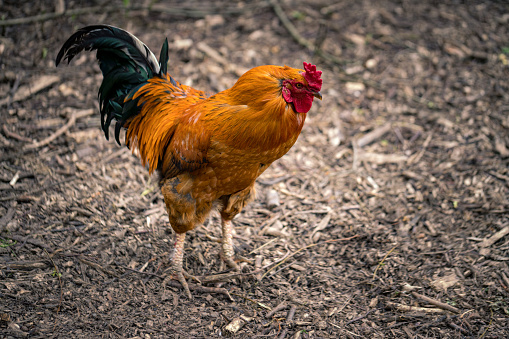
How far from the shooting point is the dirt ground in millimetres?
3791

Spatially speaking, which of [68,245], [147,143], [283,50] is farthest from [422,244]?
[283,50]

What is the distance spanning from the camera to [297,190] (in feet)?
18.1

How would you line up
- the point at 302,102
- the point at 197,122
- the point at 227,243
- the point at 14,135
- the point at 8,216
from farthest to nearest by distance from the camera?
the point at 14,135
the point at 227,243
the point at 8,216
the point at 197,122
the point at 302,102

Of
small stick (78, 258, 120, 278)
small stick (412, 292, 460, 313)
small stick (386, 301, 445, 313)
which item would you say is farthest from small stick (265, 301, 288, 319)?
small stick (78, 258, 120, 278)

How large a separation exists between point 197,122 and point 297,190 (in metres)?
2.28

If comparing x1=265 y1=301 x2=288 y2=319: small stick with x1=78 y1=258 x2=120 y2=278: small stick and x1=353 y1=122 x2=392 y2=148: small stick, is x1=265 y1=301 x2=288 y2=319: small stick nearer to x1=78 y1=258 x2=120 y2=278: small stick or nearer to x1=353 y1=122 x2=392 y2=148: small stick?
x1=78 y1=258 x2=120 y2=278: small stick

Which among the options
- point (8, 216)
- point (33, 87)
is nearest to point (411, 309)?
point (8, 216)

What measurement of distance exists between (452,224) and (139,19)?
6439mm

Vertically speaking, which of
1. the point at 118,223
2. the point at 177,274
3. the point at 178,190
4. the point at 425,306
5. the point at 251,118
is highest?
the point at 251,118

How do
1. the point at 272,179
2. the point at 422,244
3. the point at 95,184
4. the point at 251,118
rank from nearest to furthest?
the point at 251,118
the point at 422,244
the point at 95,184
the point at 272,179

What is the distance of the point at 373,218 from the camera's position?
504 centimetres

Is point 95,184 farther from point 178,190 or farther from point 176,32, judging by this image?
point 176,32

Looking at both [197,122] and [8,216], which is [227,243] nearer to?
[197,122]

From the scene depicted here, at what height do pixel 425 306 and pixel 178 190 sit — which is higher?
pixel 178 190
